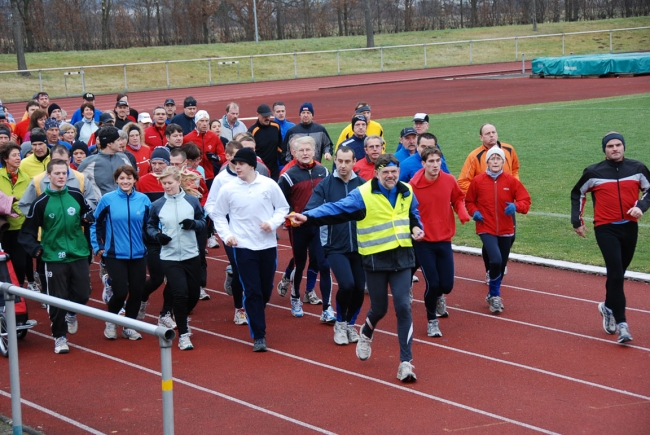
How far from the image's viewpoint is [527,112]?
31.0 m

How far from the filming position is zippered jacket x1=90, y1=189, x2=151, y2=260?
9352 millimetres

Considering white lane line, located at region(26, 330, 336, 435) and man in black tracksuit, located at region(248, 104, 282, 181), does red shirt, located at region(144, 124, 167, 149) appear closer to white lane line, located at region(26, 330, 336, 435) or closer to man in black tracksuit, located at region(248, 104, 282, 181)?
man in black tracksuit, located at region(248, 104, 282, 181)

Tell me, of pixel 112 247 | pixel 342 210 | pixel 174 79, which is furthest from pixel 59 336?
pixel 174 79

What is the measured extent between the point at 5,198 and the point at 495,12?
74.1 metres

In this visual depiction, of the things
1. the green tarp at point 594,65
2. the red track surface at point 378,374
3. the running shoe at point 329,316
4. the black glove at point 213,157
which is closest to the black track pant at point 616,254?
the red track surface at point 378,374

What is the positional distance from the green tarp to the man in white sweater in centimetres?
3750

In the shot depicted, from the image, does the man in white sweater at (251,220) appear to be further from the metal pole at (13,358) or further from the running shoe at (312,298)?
the metal pole at (13,358)

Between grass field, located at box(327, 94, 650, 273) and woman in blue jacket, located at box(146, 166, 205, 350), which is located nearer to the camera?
woman in blue jacket, located at box(146, 166, 205, 350)

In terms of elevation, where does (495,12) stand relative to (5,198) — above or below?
above

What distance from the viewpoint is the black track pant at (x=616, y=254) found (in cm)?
887

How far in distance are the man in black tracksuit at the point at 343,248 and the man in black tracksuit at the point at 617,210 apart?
2.36 metres

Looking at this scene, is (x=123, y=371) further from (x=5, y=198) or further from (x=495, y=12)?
(x=495, y=12)

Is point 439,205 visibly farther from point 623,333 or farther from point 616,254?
point 623,333

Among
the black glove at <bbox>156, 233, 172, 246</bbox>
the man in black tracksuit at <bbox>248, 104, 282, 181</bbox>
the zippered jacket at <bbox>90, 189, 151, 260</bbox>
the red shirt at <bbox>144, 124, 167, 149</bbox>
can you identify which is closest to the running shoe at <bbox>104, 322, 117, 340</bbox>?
the zippered jacket at <bbox>90, 189, 151, 260</bbox>
